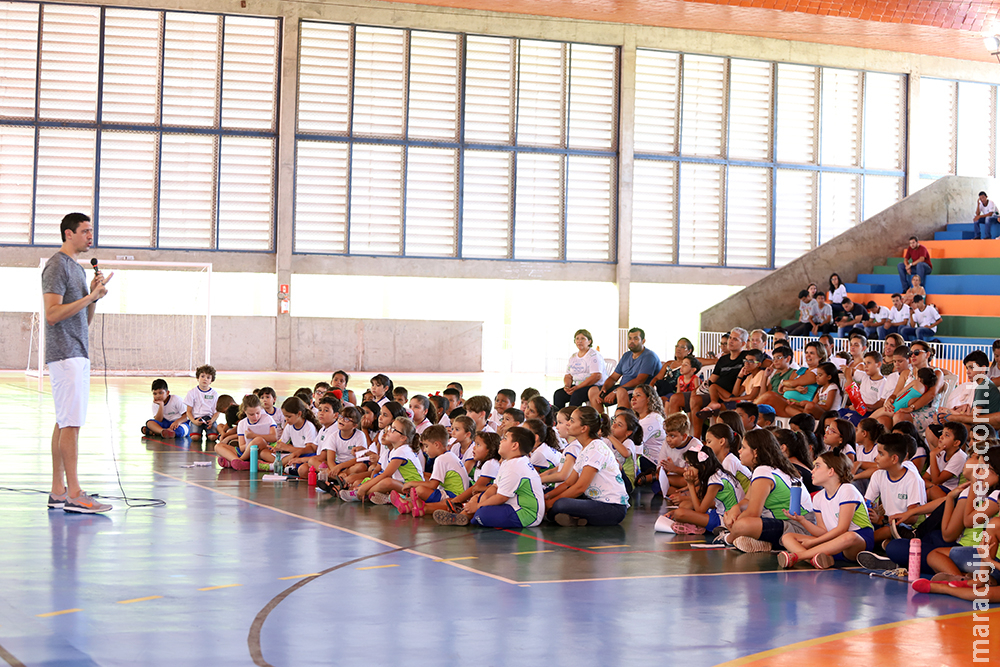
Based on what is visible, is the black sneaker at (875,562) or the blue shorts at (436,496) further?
the blue shorts at (436,496)

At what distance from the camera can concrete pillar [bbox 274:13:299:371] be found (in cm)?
2928

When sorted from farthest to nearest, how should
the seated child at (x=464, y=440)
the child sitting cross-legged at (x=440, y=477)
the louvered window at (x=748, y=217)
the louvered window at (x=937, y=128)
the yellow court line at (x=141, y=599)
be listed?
the louvered window at (x=937, y=128), the louvered window at (x=748, y=217), the seated child at (x=464, y=440), the child sitting cross-legged at (x=440, y=477), the yellow court line at (x=141, y=599)

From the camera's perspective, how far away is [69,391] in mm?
8352

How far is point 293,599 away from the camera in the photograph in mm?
6273

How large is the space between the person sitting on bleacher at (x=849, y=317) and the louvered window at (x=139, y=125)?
52.3 feet

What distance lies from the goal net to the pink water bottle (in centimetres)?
2381

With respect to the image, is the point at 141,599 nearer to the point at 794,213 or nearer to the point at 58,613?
the point at 58,613

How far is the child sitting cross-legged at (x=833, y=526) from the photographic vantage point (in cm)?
779

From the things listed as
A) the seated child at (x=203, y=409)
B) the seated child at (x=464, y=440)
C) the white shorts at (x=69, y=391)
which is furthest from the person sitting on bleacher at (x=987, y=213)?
the white shorts at (x=69, y=391)

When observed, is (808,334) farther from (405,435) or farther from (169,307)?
(169,307)

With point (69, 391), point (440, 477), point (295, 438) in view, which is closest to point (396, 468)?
point (440, 477)

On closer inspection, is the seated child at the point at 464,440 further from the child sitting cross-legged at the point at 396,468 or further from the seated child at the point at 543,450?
the seated child at the point at 543,450

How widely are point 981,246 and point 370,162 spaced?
1649cm

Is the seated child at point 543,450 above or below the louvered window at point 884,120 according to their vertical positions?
below
